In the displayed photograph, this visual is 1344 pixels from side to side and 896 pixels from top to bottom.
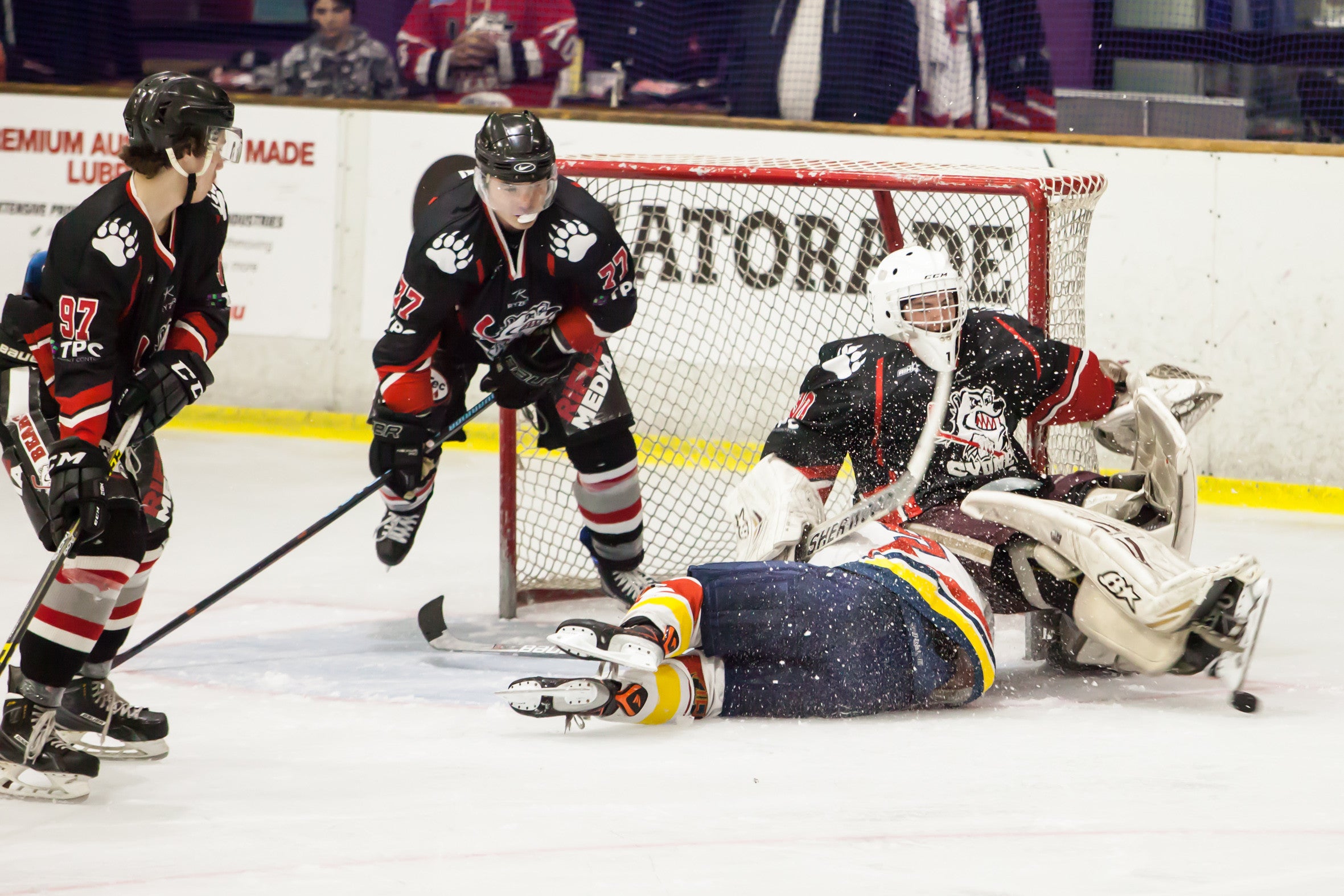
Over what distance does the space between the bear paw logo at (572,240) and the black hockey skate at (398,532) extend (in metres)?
0.72

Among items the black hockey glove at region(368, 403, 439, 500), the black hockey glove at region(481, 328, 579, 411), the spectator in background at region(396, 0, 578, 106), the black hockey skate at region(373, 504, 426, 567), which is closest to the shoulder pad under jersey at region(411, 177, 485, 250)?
the black hockey glove at region(481, 328, 579, 411)

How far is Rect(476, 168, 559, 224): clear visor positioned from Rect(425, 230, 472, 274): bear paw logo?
0.09 metres

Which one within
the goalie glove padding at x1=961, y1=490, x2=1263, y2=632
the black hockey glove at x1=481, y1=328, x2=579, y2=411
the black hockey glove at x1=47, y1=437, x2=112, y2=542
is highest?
the black hockey glove at x1=481, y1=328, x2=579, y2=411

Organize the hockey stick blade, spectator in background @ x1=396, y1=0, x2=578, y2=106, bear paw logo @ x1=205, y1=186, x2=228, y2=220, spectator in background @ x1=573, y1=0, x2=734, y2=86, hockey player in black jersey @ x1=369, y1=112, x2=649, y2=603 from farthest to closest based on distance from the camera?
spectator in background @ x1=396, y1=0, x2=578, y2=106
spectator in background @ x1=573, y1=0, x2=734, y2=86
the hockey stick blade
hockey player in black jersey @ x1=369, y1=112, x2=649, y2=603
bear paw logo @ x1=205, y1=186, x2=228, y2=220

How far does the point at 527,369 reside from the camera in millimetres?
3352

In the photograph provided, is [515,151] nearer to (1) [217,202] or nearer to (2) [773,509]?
(1) [217,202]

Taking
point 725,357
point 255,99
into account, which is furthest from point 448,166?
point 725,357

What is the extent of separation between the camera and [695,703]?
271 cm

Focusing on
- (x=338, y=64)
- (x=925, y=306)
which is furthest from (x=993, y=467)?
(x=338, y=64)

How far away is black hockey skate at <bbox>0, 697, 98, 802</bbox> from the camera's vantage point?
2293mm

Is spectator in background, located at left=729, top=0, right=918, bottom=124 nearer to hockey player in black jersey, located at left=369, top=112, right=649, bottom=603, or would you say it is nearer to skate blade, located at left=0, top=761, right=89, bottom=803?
hockey player in black jersey, located at left=369, top=112, right=649, bottom=603

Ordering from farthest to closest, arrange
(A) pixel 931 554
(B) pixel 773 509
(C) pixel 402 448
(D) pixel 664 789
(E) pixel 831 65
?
(E) pixel 831 65 < (C) pixel 402 448 < (B) pixel 773 509 < (A) pixel 931 554 < (D) pixel 664 789

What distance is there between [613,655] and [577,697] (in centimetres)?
11

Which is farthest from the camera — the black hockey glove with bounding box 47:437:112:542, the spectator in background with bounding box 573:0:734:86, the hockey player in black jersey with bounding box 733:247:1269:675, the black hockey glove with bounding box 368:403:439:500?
the spectator in background with bounding box 573:0:734:86
